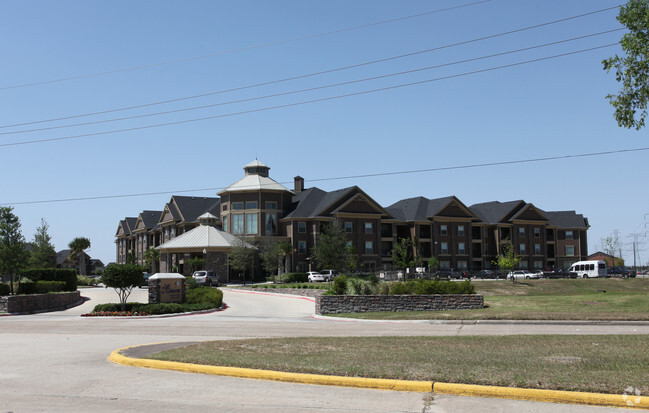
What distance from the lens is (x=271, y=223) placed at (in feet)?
244

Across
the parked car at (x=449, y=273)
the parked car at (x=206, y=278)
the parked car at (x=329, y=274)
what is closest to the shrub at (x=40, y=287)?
the parked car at (x=206, y=278)

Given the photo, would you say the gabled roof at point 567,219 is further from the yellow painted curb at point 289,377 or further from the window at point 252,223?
the yellow painted curb at point 289,377

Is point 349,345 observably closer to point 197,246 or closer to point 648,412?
point 648,412

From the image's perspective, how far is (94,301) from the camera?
3991cm

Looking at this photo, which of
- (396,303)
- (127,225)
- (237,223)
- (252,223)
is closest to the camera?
(396,303)

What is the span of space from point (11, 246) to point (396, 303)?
1021 inches

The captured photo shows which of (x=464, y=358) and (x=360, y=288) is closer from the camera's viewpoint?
(x=464, y=358)

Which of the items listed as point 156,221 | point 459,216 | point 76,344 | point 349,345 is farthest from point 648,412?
point 156,221

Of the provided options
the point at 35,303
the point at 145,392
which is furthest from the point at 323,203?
the point at 145,392

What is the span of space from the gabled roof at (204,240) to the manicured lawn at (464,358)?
176 feet

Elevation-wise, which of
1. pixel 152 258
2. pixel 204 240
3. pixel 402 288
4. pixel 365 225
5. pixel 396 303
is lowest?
pixel 396 303

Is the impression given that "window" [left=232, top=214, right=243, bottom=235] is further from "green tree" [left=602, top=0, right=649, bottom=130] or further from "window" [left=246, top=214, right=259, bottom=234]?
"green tree" [left=602, top=0, right=649, bottom=130]

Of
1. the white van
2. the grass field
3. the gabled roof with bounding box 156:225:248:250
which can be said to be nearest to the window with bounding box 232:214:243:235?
the gabled roof with bounding box 156:225:248:250

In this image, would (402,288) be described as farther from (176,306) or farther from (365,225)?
(365,225)
